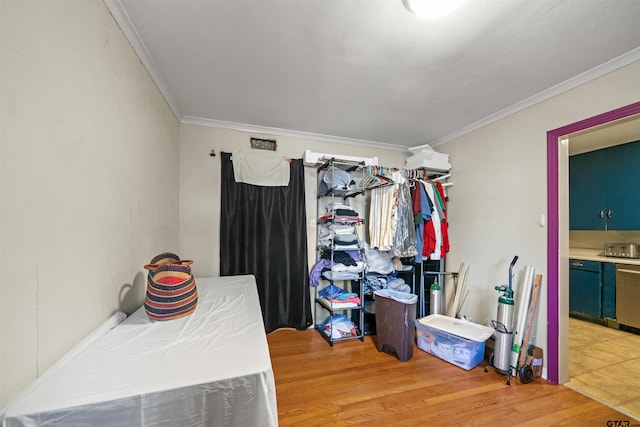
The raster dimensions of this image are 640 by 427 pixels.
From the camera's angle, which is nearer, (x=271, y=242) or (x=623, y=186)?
(x=271, y=242)

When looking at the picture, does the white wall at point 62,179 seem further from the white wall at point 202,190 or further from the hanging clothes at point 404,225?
the hanging clothes at point 404,225

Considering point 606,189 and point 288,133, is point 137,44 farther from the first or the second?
point 606,189

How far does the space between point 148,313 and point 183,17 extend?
5.26 feet

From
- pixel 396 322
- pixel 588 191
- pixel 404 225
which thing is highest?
pixel 588 191

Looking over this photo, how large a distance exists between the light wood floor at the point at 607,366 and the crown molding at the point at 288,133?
2938 mm

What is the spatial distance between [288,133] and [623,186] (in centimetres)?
440

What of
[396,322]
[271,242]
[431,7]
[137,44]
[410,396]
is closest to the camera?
[431,7]

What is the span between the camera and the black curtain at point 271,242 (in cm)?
276

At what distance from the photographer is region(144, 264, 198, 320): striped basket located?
121 cm

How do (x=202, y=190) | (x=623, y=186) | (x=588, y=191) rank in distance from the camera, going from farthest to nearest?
1. (x=588, y=191)
2. (x=623, y=186)
3. (x=202, y=190)

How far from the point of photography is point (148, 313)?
1216mm

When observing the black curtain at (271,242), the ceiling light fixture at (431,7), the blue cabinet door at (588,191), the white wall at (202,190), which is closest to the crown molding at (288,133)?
the white wall at (202,190)

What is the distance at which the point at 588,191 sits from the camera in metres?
3.52

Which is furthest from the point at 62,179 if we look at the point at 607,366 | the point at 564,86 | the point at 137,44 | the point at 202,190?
the point at 607,366
